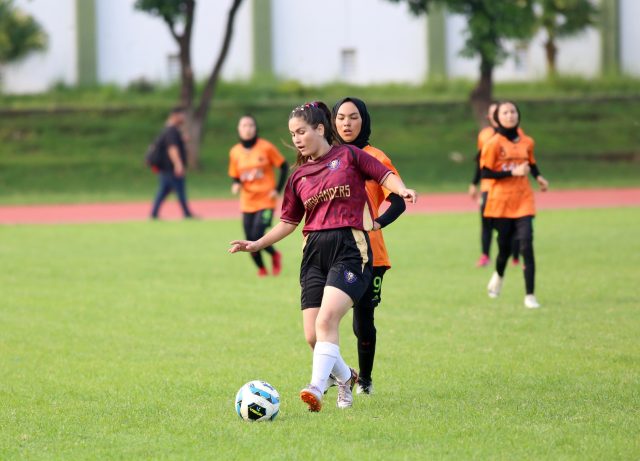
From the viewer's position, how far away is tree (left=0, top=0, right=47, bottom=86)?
45.1m

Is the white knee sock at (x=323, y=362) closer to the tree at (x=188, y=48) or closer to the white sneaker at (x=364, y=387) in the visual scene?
the white sneaker at (x=364, y=387)

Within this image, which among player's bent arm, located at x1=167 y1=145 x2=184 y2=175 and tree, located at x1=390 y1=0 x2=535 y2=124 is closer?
player's bent arm, located at x1=167 y1=145 x2=184 y2=175

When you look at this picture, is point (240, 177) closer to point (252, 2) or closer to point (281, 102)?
point (281, 102)

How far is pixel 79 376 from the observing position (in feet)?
27.7

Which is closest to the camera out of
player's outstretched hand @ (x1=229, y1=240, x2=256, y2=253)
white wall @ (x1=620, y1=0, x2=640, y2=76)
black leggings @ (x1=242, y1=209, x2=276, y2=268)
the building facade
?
player's outstretched hand @ (x1=229, y1=240, x2=256, y2=253)

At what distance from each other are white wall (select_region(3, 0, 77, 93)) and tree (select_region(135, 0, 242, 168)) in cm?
1447

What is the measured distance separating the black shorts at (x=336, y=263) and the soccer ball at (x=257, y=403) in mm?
659

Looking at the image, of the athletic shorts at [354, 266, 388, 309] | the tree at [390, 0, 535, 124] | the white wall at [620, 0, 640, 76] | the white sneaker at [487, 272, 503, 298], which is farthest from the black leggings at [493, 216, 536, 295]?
the white wall at [620, 0, 640, 76]

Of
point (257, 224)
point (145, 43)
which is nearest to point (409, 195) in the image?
point (257, 224)

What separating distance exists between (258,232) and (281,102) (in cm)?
2822

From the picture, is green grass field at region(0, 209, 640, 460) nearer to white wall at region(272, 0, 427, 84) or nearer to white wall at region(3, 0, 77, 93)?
white wall at region(272, 0, 427, 84)

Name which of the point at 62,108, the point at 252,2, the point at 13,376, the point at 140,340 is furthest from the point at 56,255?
the point at 252,2

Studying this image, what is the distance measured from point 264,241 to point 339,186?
601 mm

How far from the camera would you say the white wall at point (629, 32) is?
47594 millimetres
